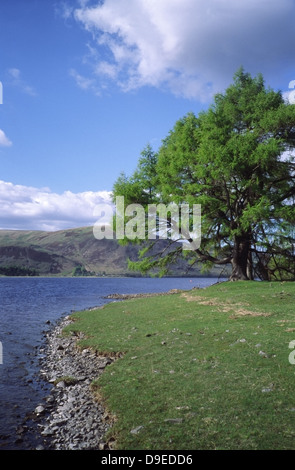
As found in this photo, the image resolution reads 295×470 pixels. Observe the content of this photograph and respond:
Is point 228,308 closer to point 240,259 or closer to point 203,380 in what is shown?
point 203,380

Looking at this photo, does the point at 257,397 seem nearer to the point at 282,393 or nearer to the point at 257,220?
the point at 282,393

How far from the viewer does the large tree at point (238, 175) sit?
32531 mm

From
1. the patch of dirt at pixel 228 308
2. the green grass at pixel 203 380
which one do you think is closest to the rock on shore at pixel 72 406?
Result: the green grass at pixel 203 380

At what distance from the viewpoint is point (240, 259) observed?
125ft

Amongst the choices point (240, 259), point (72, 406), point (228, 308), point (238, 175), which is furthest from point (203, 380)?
point (240, 259)

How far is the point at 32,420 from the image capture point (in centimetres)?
1096

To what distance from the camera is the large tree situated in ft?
107

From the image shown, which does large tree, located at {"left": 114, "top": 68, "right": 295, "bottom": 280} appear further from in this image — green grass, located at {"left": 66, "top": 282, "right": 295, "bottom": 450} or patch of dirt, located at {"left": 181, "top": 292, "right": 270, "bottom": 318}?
green grass, located at {"left": 66, "top": 282, "right": 295, "bottom": 450}

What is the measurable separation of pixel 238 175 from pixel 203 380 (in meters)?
26.8

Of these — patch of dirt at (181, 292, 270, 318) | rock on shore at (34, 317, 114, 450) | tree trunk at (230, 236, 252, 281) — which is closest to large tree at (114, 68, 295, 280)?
tree trunk at (230, 236, 252, 281)

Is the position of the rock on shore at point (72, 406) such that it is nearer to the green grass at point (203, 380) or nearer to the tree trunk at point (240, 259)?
the green grass at point (203, 380)

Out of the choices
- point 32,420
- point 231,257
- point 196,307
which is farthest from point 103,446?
point 231,257

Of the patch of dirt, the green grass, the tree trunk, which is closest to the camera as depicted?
the green grass

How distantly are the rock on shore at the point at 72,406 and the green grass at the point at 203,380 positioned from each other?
22.3 inches
